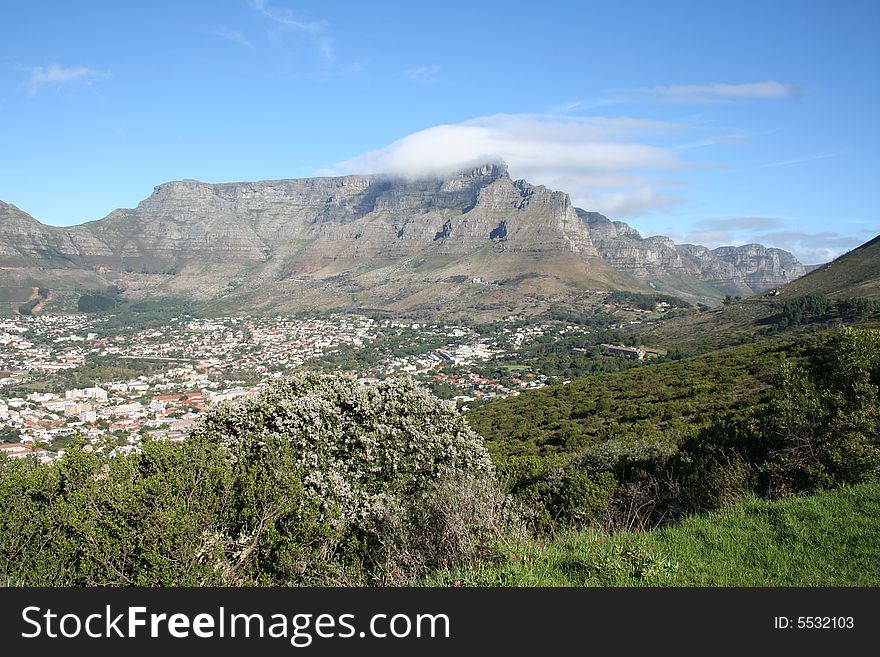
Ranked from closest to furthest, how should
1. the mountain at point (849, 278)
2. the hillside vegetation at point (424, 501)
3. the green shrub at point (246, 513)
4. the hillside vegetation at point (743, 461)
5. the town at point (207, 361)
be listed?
1. the hillside vegetation at point (424, 501)
2. the green shrub at point (246, 513)
3. the hillside vegetation at point (743, 461)
4. the town at point (207, 361)
5. the mountain at point (849, 278)

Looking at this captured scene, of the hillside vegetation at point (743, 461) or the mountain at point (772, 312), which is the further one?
the mountain at point (772, 312)

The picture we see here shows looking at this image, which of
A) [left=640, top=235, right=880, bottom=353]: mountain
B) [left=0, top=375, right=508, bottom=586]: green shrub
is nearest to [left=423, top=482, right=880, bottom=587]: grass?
[left=0, top=375, right=508, bottom=586]: green shrub

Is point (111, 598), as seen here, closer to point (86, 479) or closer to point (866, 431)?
point (86, 479)

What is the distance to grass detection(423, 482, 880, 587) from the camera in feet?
16.1

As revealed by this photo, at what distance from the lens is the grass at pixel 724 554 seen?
4.89 m

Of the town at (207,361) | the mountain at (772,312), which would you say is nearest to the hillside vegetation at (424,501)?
the town at (207,361)

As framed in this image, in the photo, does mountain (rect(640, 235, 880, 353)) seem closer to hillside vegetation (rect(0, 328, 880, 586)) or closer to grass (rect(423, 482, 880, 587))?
hillside vegetation (rect(0, 328, 880, 586))

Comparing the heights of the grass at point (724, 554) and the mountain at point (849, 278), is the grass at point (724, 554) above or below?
below

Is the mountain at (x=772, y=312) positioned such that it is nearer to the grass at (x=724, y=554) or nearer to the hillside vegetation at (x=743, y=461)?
the hillside vegetation at (x=743, y=461)

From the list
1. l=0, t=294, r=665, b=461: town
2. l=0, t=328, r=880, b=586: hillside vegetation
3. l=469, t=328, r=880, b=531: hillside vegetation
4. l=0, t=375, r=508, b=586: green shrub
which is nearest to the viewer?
l=0, t=328, r=880, b=586: hillside vegetation

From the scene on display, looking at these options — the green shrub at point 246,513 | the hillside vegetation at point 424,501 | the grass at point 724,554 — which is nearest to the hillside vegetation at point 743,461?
the hillside vegetation at point 424,501

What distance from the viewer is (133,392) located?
65.9 m

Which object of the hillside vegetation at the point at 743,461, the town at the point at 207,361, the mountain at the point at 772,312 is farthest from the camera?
the mountain at the point at 772,312

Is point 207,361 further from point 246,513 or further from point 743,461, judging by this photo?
point 743,461
